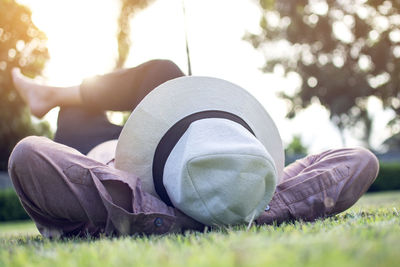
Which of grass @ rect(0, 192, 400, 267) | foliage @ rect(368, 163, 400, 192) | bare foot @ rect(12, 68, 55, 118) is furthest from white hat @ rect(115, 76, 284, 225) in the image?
foliage @ rect(368, 163, 400, 192)

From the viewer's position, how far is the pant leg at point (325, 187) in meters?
2.05

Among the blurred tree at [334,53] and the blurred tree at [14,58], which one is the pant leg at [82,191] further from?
the blurred tree at [334,53]

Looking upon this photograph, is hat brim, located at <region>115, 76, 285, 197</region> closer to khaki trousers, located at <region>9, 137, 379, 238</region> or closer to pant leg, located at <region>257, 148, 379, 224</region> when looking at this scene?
khaki trousers, located at <region>9, 137, 379, 238</region>

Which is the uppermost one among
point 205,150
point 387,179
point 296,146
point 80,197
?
point 205,150

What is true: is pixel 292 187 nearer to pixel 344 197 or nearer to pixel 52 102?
pixel 344 197

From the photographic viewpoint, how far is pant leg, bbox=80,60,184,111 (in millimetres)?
2449

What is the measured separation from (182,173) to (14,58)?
2167cm

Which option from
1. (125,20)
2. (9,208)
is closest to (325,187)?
(9,208)

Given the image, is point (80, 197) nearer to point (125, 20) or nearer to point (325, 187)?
point (325, 187)

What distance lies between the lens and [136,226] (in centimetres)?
176

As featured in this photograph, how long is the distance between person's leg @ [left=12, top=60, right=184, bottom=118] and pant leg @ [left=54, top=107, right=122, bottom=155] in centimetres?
7

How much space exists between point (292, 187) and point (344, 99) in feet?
86.2

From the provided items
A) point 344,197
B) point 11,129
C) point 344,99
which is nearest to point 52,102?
point 344,197

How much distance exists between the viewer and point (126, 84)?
255 centimetres
